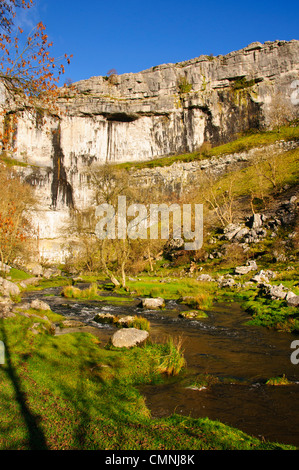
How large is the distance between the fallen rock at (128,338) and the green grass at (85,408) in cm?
94

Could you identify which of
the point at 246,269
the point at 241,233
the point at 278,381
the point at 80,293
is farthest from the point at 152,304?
the point at 241,233

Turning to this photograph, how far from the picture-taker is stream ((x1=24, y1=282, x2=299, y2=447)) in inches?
220

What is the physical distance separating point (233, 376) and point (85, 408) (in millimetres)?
4475

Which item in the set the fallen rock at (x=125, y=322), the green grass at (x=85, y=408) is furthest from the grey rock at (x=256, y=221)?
the green grass at (x=85, y=408)

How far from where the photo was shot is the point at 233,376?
7723 millimetres

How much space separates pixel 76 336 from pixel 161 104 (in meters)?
90.4

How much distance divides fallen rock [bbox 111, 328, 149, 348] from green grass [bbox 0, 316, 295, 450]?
0.94 m

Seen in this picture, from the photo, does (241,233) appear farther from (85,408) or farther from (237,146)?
(237,146)

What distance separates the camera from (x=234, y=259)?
105ft

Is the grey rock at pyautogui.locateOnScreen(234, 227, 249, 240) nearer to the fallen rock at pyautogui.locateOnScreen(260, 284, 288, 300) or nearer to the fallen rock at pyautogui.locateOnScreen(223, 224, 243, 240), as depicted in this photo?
the fallen rock at pyautogui.locateOnScreen(223, 224, 243, 240)

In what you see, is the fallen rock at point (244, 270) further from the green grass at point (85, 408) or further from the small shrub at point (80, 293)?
the green grass at point (85, 408)
